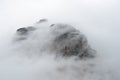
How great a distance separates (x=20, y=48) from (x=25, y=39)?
4641 mm

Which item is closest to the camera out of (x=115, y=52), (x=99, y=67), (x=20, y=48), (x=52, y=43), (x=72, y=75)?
(x=72, y=75)

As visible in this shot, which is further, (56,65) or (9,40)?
(9,40)

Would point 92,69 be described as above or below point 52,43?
below

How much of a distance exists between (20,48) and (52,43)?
14.1 meters

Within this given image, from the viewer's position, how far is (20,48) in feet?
363

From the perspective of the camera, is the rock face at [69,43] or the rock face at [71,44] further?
the rock face at [69,43]

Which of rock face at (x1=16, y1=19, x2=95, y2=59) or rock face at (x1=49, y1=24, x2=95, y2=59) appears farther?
rock face at (x1=16, y1=19, x2=95, y2=59)

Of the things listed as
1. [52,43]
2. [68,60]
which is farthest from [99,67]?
[52,43]

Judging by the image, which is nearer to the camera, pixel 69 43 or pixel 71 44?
pixel 71 44

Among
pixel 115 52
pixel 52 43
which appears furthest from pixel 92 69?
pixel 115 52

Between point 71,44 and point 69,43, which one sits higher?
point 69,43

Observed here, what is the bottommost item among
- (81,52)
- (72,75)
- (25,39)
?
(72,75)

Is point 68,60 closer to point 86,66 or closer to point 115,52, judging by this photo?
point 86,66

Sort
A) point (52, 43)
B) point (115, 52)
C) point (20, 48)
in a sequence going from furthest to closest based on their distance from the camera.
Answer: point (115, 52)
point (20, 48)
point (52, 43)
